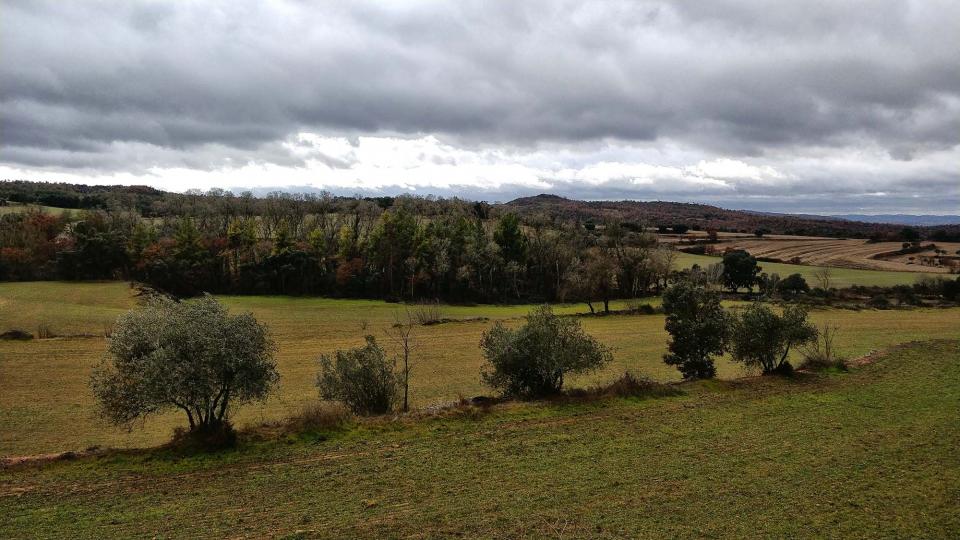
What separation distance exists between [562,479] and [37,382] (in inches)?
1569

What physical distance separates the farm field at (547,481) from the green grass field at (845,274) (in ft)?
281

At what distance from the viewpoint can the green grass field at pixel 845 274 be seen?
101 m

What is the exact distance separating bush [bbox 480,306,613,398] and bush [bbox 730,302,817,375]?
1193cm

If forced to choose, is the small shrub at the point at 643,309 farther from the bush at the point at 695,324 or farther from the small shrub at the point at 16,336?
the small shrub at the point at 16,336

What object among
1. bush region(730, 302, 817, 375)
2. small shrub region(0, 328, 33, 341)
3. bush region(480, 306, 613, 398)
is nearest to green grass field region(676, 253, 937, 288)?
bush region(730, 302, 817, 375)

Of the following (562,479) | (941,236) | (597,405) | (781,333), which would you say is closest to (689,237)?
(941,236)

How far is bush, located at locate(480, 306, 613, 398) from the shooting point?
31.7 metres

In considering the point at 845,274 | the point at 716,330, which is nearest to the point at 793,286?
the point at 845,274

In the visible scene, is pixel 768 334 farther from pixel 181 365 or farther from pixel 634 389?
pixel 181 365

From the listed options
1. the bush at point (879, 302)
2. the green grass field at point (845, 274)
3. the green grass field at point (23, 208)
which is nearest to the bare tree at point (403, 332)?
the bush at point (879, 302)

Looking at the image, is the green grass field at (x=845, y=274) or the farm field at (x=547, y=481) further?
the green grass field at (x=845, y=274)

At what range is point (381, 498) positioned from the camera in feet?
64.4

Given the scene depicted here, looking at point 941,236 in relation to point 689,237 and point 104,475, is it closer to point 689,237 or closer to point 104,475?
point 689,237

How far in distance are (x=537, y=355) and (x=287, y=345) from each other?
33.5m
